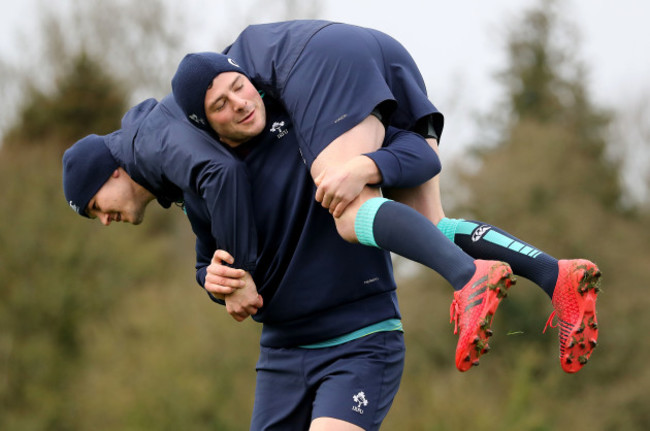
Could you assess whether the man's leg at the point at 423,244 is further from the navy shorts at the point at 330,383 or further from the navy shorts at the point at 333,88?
the navy shorts at the point at 330,383

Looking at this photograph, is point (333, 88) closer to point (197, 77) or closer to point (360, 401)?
point (197, 77)

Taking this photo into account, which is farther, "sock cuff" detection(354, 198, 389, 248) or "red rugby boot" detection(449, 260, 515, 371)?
"sock cuff" detection(354, 198, 389, 248)

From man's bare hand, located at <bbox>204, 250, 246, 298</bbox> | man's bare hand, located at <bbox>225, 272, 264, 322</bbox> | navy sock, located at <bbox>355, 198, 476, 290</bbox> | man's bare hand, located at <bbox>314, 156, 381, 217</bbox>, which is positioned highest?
man's bare hand, located at <bbox>314, 156, 381, 217</bbox>

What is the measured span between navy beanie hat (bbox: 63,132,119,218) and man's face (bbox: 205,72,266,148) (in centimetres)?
62

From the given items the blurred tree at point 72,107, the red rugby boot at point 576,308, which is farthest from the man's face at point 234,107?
the blurred tree at point 72,107

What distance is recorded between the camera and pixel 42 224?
18.3m

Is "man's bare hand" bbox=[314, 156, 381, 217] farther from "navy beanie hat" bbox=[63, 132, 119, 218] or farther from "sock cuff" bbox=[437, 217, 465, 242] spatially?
"navy beanie hat" bbox=[63, 132, 119, 218]

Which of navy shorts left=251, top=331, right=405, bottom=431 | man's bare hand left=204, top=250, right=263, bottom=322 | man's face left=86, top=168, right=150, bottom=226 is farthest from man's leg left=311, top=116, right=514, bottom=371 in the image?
man's face left=86, top=168, right=150, bottom=226

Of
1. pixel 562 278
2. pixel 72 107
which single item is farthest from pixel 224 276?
pixel 72 107

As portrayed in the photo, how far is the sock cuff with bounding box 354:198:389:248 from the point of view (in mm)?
3139

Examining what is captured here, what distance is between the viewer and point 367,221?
10.3 ft

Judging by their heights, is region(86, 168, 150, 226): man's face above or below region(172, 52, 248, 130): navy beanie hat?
below

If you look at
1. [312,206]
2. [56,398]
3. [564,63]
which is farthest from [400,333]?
[564,63]

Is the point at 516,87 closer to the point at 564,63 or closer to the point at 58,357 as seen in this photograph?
the point at 564,63
